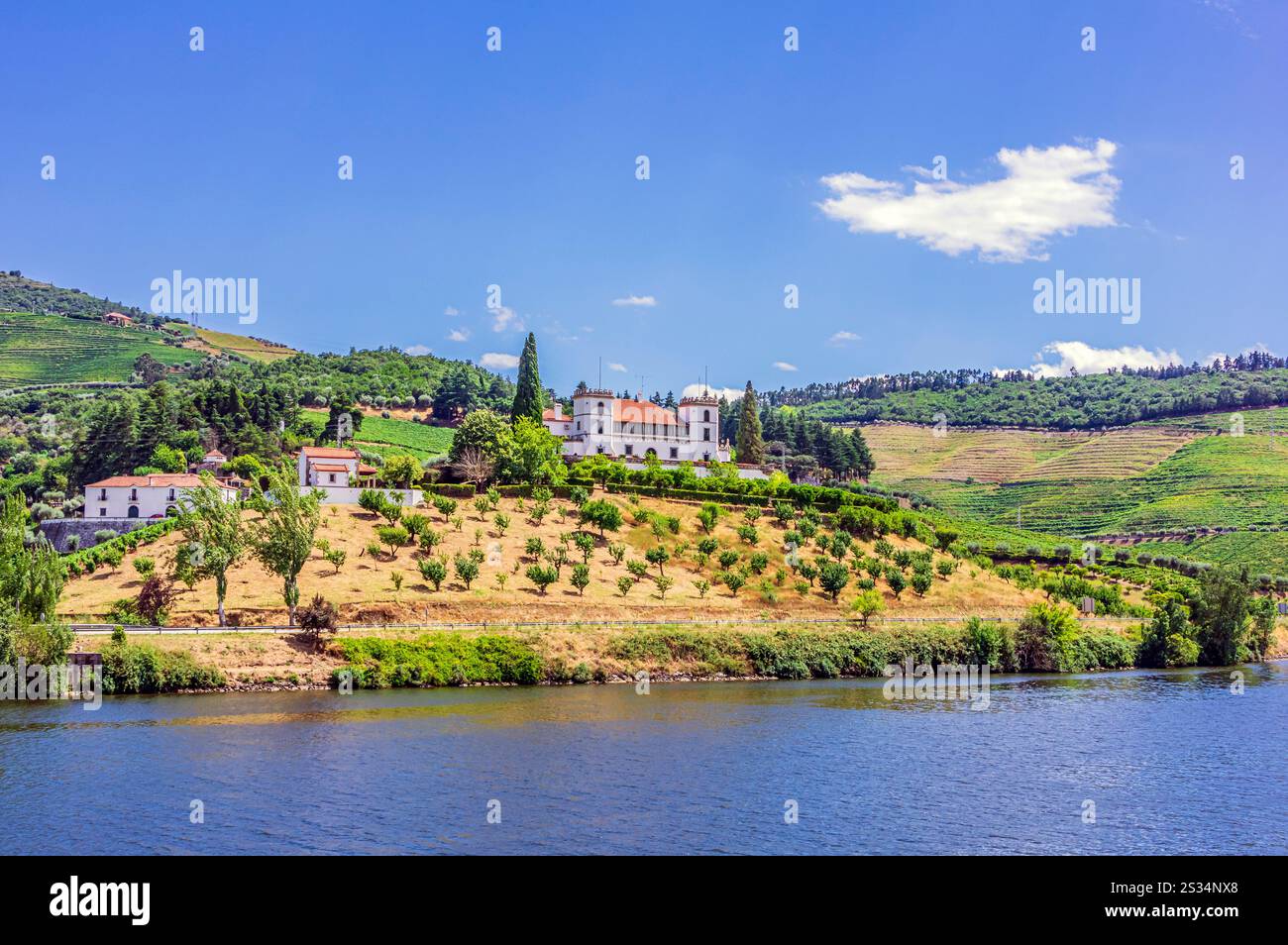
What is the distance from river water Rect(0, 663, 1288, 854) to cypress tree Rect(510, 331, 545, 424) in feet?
179

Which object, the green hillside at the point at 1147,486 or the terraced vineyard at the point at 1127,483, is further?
the terraced vineyard at the point at 1127,483

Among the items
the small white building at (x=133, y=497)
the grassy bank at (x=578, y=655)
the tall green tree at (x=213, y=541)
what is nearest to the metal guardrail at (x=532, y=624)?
the grassy bank at (x=578, y=655)

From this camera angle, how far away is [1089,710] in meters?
57.8

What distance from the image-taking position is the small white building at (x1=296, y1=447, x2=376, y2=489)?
89000 mm

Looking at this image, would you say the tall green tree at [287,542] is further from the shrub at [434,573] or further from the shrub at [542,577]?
the shrub at [542,577]

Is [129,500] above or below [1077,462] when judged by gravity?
below

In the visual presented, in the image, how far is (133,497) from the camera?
8925 cm

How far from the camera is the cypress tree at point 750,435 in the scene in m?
124

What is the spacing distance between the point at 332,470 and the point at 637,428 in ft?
126

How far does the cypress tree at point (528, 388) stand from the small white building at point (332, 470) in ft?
58.5

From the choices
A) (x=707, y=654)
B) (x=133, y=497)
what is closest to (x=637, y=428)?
(x=133, y=497)

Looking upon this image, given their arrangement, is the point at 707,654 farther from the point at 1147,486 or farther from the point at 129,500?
the point at 1147,486

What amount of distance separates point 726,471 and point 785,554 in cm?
1908
